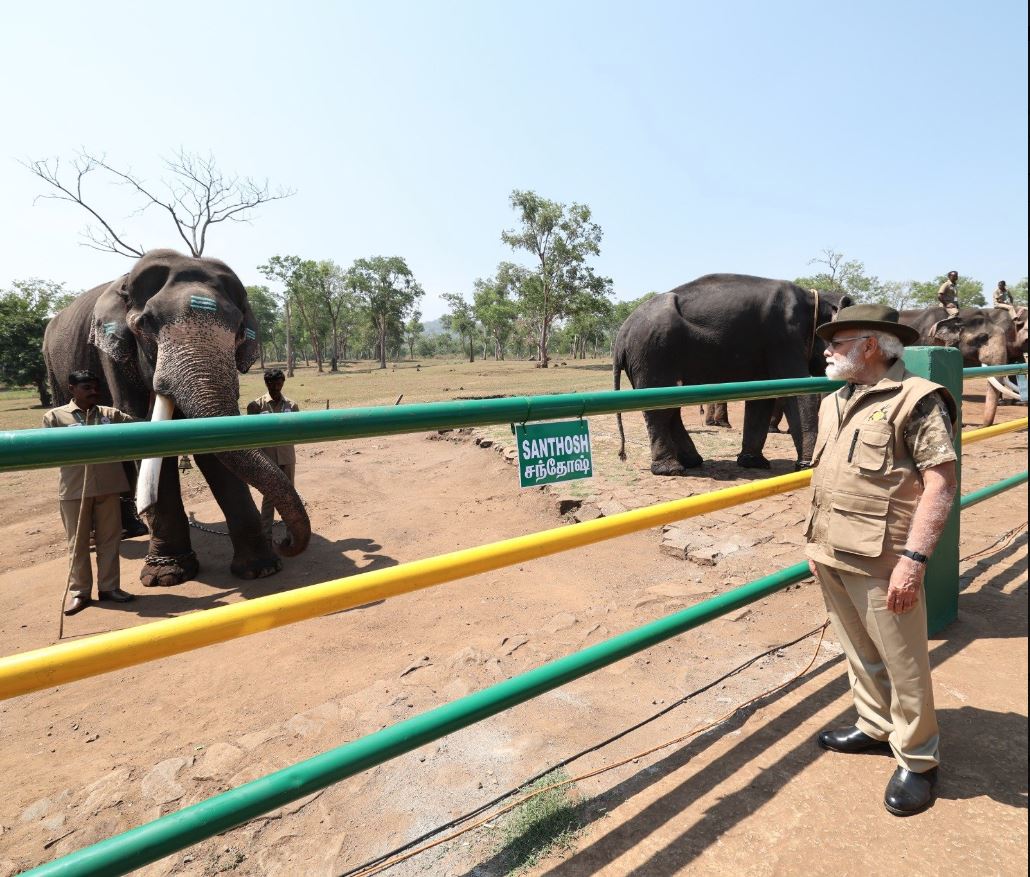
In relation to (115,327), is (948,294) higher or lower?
higher

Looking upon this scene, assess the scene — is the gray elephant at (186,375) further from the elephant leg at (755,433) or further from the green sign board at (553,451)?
the elephant leg at (755,433)

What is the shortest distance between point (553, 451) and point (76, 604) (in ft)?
14.2

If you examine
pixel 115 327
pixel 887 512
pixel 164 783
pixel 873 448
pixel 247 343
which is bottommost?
pixel 164 783

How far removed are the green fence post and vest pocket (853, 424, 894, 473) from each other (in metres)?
0.95

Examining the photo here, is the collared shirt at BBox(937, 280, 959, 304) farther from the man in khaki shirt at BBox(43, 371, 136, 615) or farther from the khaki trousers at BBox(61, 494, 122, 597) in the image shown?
the khaki trousers at BBox(61, 494, 122, 597)

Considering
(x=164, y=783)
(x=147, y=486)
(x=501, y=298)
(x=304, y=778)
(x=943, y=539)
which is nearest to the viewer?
(x=304, y=778)

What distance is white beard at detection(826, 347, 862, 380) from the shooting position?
1918 mm

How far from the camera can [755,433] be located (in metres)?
6.77

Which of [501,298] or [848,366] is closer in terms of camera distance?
[848,366]

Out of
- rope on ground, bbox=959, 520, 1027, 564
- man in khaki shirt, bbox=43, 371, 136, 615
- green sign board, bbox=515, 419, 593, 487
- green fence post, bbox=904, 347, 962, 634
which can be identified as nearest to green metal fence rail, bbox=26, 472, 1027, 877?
green sign board, bbox=515, 419, 593, 487

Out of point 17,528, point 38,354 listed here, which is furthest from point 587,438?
point 38,354

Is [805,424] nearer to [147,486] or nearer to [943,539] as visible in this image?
→ [943,539]

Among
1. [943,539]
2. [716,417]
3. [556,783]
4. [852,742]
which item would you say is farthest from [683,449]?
[556,783]

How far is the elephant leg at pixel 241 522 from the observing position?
190 inches
